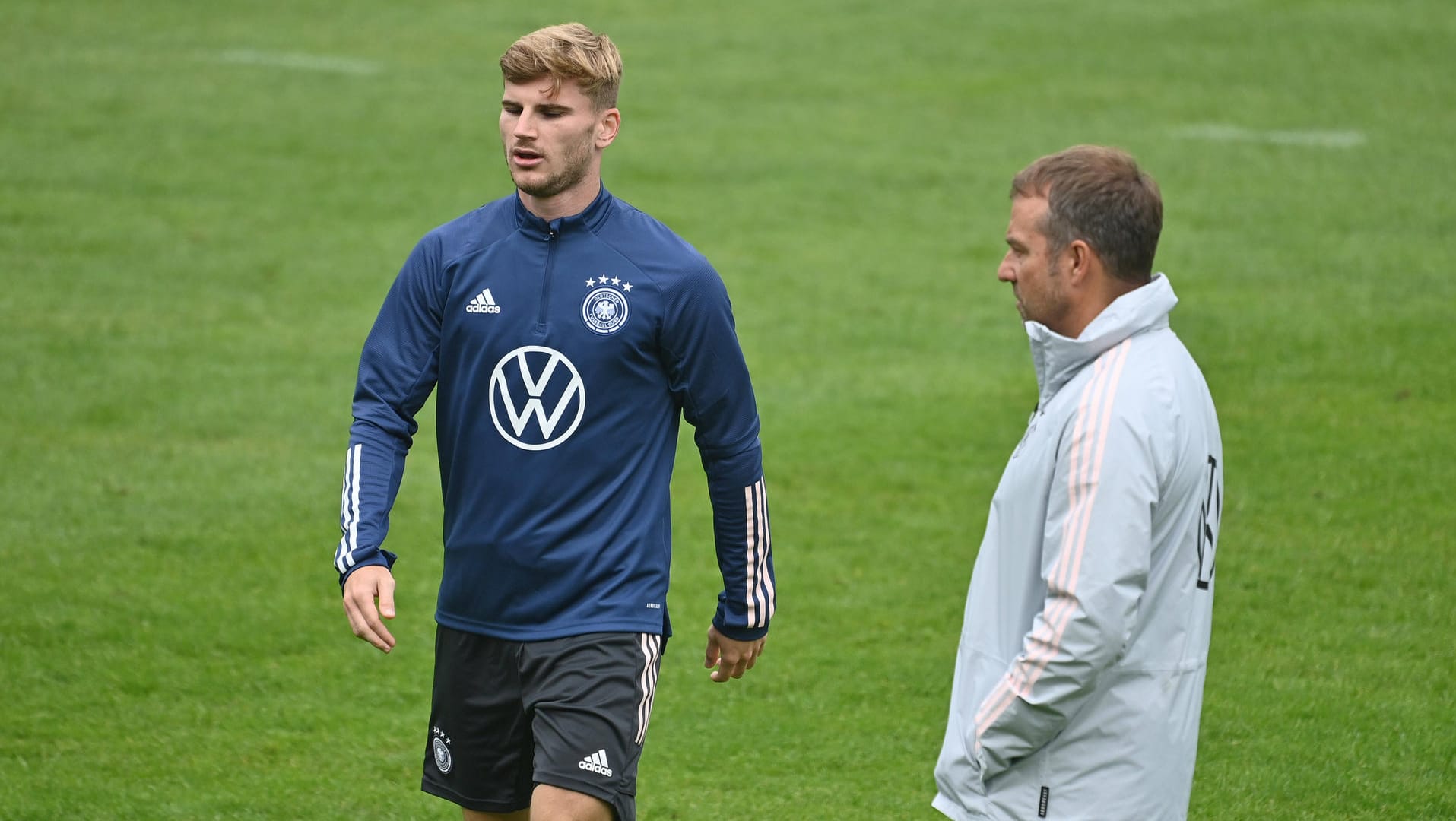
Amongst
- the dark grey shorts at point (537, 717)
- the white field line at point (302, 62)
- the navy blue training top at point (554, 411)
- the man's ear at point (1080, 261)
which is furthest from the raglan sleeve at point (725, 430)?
the white field line at point (302, 62)

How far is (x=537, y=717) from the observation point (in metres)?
4.06

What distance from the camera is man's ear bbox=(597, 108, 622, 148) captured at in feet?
14.0

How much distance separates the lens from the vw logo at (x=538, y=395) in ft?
13.5

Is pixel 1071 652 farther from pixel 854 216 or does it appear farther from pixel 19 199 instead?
pixel 19 199

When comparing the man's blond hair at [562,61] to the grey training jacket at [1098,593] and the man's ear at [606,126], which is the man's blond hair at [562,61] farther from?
the grey training jacket at [1098,593]

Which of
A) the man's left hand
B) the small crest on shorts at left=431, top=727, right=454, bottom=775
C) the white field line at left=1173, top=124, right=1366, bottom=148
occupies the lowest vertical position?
the small crest on shorts at left=431, top=727, right=454, bottom=775

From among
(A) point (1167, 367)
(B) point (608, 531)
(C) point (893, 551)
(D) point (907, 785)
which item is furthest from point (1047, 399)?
(C) point (893, 551)

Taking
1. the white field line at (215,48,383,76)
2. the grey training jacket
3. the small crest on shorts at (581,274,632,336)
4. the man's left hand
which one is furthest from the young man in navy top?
the white field line at (215,48,383,76)

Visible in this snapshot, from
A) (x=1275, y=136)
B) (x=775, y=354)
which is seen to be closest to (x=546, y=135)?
(x=775, y=354)

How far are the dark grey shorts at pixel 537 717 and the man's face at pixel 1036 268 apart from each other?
1398 millimetres

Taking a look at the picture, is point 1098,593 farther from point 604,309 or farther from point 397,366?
point 397,366

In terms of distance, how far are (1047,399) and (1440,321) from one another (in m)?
10.2

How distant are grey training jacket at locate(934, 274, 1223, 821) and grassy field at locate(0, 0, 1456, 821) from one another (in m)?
2.67

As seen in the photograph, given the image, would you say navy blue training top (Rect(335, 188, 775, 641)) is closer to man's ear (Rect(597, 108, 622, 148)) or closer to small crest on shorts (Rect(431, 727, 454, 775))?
man's ear (Rect(597, 108, 622, 148))
